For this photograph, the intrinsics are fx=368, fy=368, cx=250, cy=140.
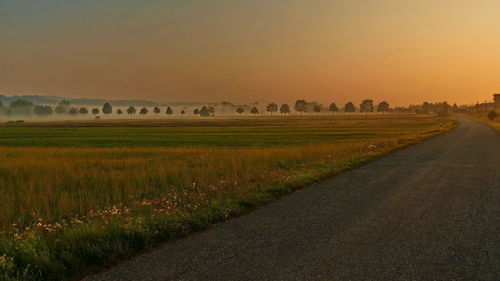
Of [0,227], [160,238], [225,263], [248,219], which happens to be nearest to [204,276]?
[225,263]

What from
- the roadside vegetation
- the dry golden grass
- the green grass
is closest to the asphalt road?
the dry golden grass

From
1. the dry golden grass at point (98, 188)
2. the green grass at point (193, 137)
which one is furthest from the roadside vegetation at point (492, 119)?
the dry golden grass at point (98, 188)

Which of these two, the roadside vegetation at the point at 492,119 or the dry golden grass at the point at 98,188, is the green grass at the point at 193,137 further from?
the dry golden grass at the point at 98,188

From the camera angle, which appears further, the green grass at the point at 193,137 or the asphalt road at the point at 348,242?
the green grass at the point at 193,137

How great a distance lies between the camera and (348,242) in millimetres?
6562

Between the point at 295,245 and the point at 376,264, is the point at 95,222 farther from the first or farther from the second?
the point at 376,264

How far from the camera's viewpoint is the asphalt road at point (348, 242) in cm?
532

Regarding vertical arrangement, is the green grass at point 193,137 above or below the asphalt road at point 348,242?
below

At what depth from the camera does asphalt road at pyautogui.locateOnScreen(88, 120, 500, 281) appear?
5.32m

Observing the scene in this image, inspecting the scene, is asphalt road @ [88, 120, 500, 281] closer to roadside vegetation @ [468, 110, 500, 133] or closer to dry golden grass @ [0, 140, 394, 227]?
dry golden grass @ [0, 140, 394, 227]

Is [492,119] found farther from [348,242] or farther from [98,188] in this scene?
[348,242]

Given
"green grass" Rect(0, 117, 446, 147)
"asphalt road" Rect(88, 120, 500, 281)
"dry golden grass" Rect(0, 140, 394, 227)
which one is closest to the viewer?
"asphalt road" Rect(88, 120, 500, 281)

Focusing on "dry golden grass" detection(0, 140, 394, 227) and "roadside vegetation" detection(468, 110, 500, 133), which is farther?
"roadside vegetation" detection(468, 110, 500, 133)

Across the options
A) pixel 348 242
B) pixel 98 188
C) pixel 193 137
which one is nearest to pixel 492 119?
pixel 193 137
